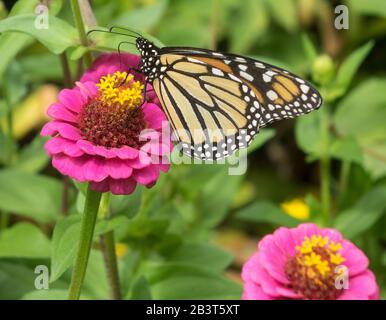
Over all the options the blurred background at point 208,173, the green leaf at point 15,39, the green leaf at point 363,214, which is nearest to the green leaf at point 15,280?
the blurred background at point 208,173

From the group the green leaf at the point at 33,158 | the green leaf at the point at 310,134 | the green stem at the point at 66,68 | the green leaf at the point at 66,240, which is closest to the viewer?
the green leaf at the point at 66,240

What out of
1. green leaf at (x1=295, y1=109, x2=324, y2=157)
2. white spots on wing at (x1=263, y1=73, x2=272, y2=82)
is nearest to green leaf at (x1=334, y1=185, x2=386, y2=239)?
green leaf at (x1=295, y1=109, x2=324, y2=157)

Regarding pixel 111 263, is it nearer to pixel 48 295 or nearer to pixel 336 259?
pixel 48 295

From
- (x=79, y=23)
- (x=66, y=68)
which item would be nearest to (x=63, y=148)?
(x=79, y=23)

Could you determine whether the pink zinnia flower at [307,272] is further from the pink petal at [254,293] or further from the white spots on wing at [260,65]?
the white spots on wing at [260,65]

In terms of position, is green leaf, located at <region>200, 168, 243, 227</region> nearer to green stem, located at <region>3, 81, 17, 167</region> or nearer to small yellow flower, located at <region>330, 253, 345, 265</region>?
green stem, located at <region>3, 81, 17, 167</region>

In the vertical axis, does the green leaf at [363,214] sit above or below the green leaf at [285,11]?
below

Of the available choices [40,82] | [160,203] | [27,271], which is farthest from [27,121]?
[27,271]
